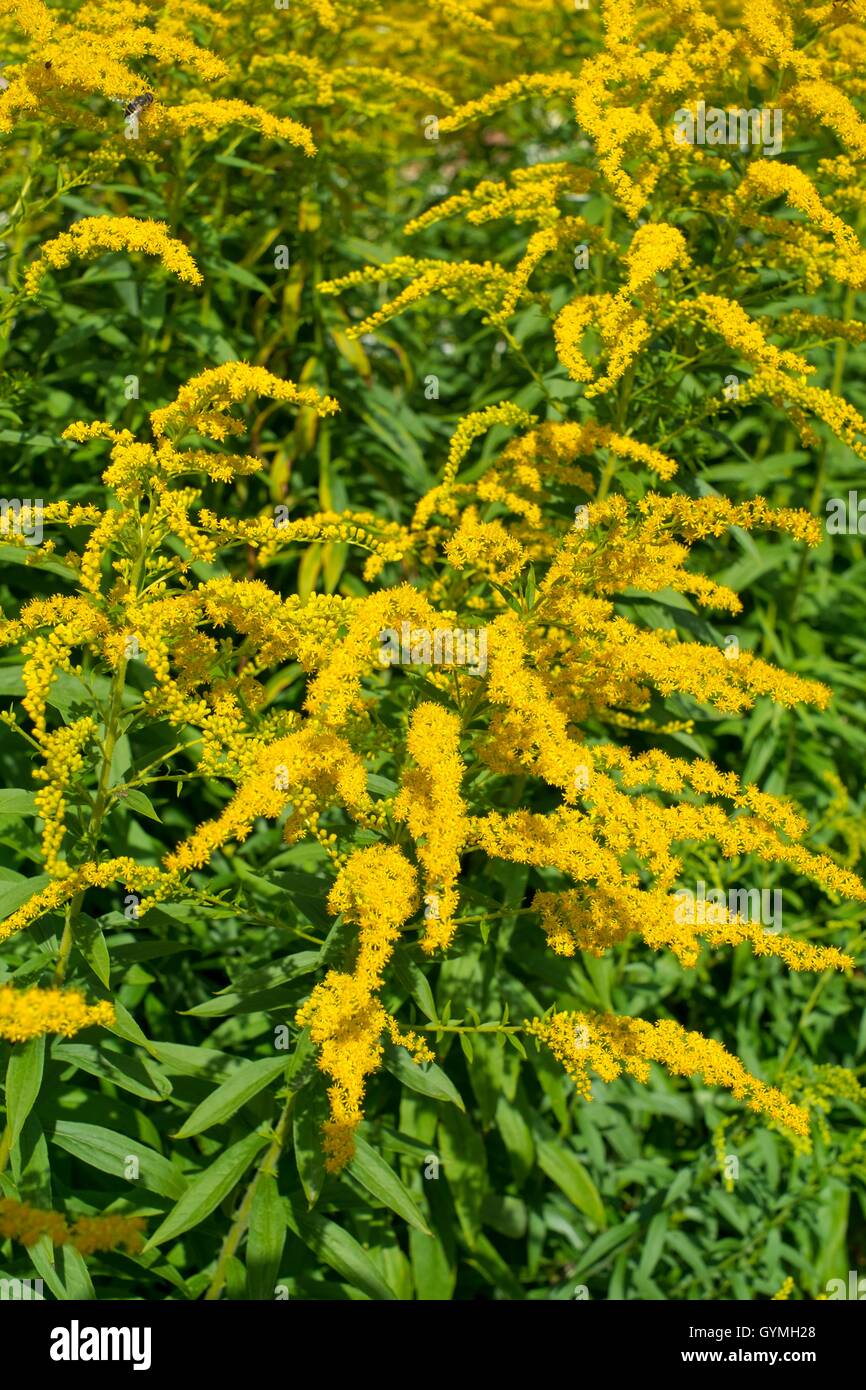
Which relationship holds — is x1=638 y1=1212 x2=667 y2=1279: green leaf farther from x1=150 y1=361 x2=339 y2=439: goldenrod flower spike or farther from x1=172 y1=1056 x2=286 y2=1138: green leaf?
x1=150 y1=361 x2=339 y2=439: goldenrod flower spike

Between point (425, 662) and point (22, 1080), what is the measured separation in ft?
4.38

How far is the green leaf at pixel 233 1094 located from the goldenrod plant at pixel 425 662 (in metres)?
0.02

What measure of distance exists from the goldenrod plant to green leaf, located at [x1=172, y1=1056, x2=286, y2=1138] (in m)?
0.02

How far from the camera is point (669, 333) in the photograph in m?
3.81

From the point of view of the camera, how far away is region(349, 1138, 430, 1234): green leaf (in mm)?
2832

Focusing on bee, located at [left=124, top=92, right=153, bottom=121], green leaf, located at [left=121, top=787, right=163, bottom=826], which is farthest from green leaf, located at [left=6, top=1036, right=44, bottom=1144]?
bee, located at [left=124, top=92, right=153, bottom=121]

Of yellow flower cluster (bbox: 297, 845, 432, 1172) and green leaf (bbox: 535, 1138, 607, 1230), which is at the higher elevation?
yellow flower cluster (bbox: 297, 845, 432, 1172)

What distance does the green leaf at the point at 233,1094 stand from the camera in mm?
2750

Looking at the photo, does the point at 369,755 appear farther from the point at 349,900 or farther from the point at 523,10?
the point at 523,10

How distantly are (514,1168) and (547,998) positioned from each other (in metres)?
0.63

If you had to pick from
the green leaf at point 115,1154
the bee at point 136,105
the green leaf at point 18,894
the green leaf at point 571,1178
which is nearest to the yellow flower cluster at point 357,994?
the green leaf at point 115,1154

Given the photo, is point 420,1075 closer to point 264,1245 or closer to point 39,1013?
point 264,1245

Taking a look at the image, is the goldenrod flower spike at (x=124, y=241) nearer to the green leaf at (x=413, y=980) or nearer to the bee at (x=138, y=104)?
the bee at (x=138, y=104)
